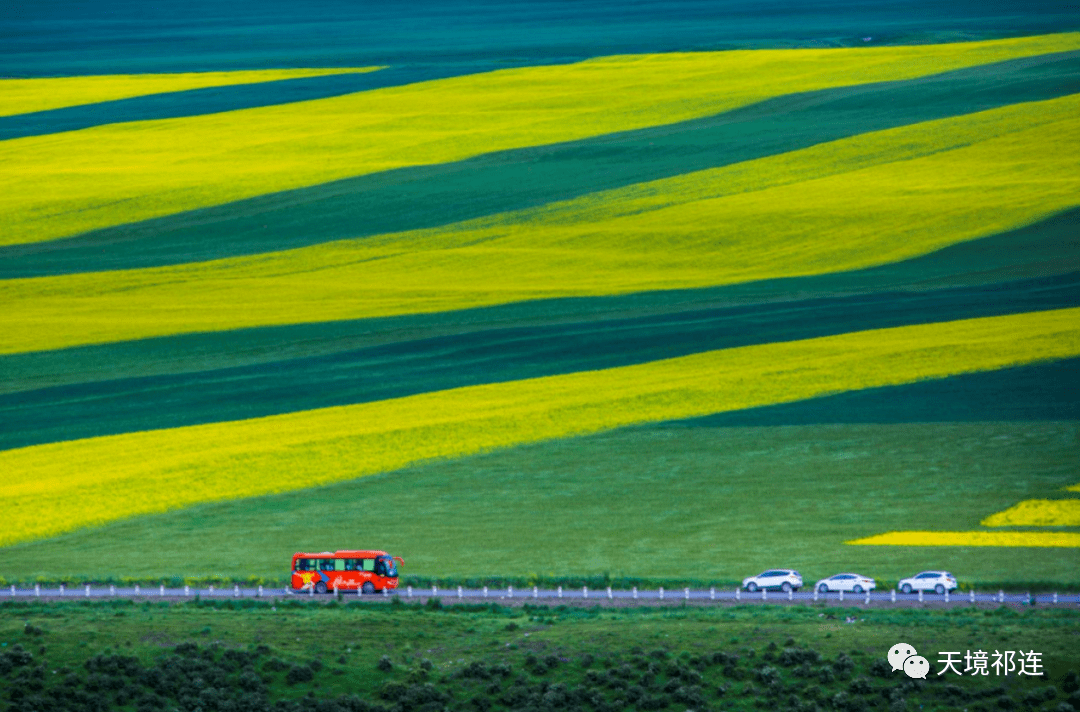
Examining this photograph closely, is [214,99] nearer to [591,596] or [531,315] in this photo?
[531,315]

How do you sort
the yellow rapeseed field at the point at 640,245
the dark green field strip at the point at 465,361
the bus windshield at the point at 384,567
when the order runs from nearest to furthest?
1. the bus windshield at the point at 384,567
2. the dark green field strip at the point at 465,361
3. the yellow rapeseed field at the point at 640,245

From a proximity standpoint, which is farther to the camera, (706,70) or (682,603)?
(706,70)

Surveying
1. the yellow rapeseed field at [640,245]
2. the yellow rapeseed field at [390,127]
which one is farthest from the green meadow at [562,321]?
the yellow rapeseed field at [390,127]

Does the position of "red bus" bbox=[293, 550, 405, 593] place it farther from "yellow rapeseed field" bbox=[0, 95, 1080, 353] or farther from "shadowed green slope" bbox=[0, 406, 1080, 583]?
"yellow rapeseed field" bbox=[0, 95, 1080, 353]

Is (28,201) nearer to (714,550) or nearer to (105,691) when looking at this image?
(714,550)

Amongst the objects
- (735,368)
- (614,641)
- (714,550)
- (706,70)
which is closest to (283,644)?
(614,641)

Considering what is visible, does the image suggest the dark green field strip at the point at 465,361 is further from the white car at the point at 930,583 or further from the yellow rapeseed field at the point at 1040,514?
the white car at the point at 930,583
